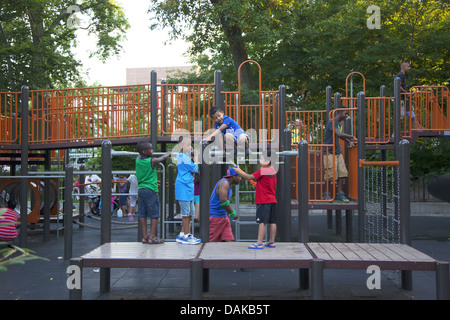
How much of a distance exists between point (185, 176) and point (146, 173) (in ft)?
2.23

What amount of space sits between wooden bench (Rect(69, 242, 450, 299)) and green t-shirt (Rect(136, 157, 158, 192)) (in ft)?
3.55

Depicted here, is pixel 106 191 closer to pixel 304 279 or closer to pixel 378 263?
pixel 304 279

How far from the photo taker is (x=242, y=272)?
7.52 m

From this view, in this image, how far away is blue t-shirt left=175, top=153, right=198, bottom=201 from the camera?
22.2 feet

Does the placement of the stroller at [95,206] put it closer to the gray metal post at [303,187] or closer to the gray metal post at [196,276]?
the gray metal post at [303,187]

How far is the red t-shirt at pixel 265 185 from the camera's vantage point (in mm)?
5871

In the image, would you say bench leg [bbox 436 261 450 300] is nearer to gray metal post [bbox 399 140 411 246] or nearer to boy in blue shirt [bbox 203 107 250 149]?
gray metal post [bbox 399 140 411 246]

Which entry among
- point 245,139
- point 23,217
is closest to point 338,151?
point 245,139

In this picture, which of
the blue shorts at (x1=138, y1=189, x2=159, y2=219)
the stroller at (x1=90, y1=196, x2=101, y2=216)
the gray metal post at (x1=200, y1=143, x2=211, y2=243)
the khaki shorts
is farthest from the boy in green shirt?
the stroller at (x1=90, y1=196, x2=101, y2=216)

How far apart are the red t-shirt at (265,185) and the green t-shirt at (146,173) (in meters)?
1.39

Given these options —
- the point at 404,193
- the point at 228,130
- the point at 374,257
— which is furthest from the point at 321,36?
the point at 374,257

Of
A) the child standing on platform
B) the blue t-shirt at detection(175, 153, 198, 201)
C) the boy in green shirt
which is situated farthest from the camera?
the child standing on platform
